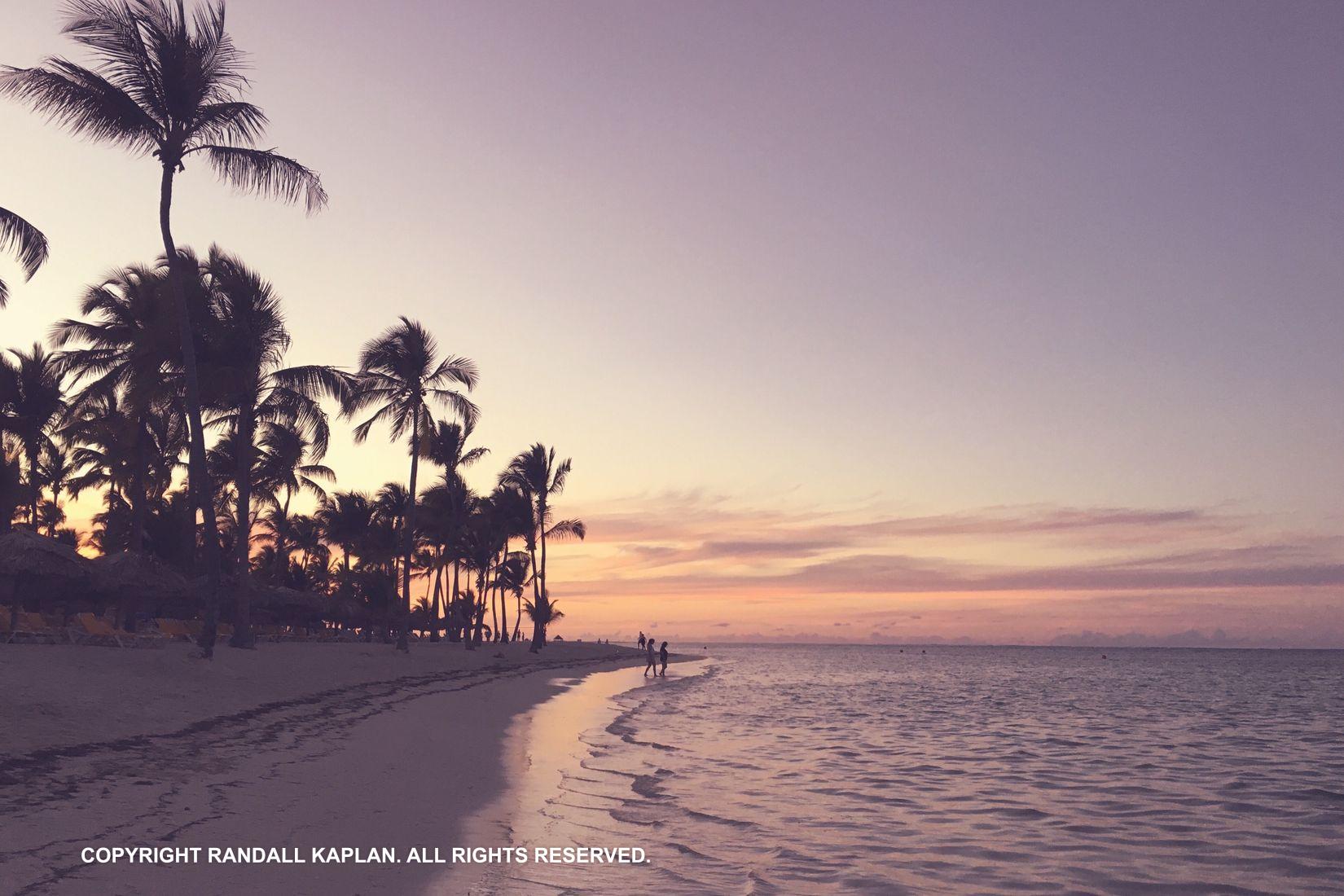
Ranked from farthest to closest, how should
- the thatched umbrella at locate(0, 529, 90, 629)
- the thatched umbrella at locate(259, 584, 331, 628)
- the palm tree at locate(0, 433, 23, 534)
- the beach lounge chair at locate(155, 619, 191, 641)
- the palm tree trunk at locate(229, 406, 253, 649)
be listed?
1. the thatched umbrella at locate(259, 584, 331, 628)
2. the beach lounge chair at locate(155, 619, 191, 641)
3. the palm tree at locate(0, 433, 23, 534)
4. the palm tree trunk at locate(229, 406, 253, 649)
5. the thatched umbrella at locate(0, 529, 90, 629)

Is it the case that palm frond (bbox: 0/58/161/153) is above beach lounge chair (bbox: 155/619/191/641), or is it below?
above

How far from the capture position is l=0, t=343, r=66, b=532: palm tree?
3819 cm

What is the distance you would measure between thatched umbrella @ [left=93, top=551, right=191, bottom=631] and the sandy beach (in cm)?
608

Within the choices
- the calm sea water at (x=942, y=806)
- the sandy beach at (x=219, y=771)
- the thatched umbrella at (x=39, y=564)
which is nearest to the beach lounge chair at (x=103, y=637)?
Result: the thatched umbrella at (x=39, y=564)

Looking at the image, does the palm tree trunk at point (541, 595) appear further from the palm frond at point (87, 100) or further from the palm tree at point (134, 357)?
the palm frond at point (87, 100)

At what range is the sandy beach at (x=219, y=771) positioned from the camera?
6.39 meters

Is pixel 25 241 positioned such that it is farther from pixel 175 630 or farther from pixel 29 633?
pixel 175 630

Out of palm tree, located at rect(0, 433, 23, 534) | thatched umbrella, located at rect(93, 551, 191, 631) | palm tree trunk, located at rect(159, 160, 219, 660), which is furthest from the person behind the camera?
palm tree, located at rect(0, 433, 23, 534)

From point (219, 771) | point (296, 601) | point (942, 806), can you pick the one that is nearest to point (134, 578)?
point (296, 601)

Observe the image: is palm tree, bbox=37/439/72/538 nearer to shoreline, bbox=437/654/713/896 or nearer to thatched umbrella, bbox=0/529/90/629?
thatched umbrella, bbox=0/529/90/629

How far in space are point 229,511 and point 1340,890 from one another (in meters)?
66.7

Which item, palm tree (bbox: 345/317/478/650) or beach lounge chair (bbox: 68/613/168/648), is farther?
palm tree (bbox: 345/317/478/650)

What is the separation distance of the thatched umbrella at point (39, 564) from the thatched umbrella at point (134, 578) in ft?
1.63

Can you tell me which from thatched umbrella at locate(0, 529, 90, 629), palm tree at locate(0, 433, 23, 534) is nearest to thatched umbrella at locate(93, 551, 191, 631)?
thatched umbrella at locate(0, 529, 90, 629)
